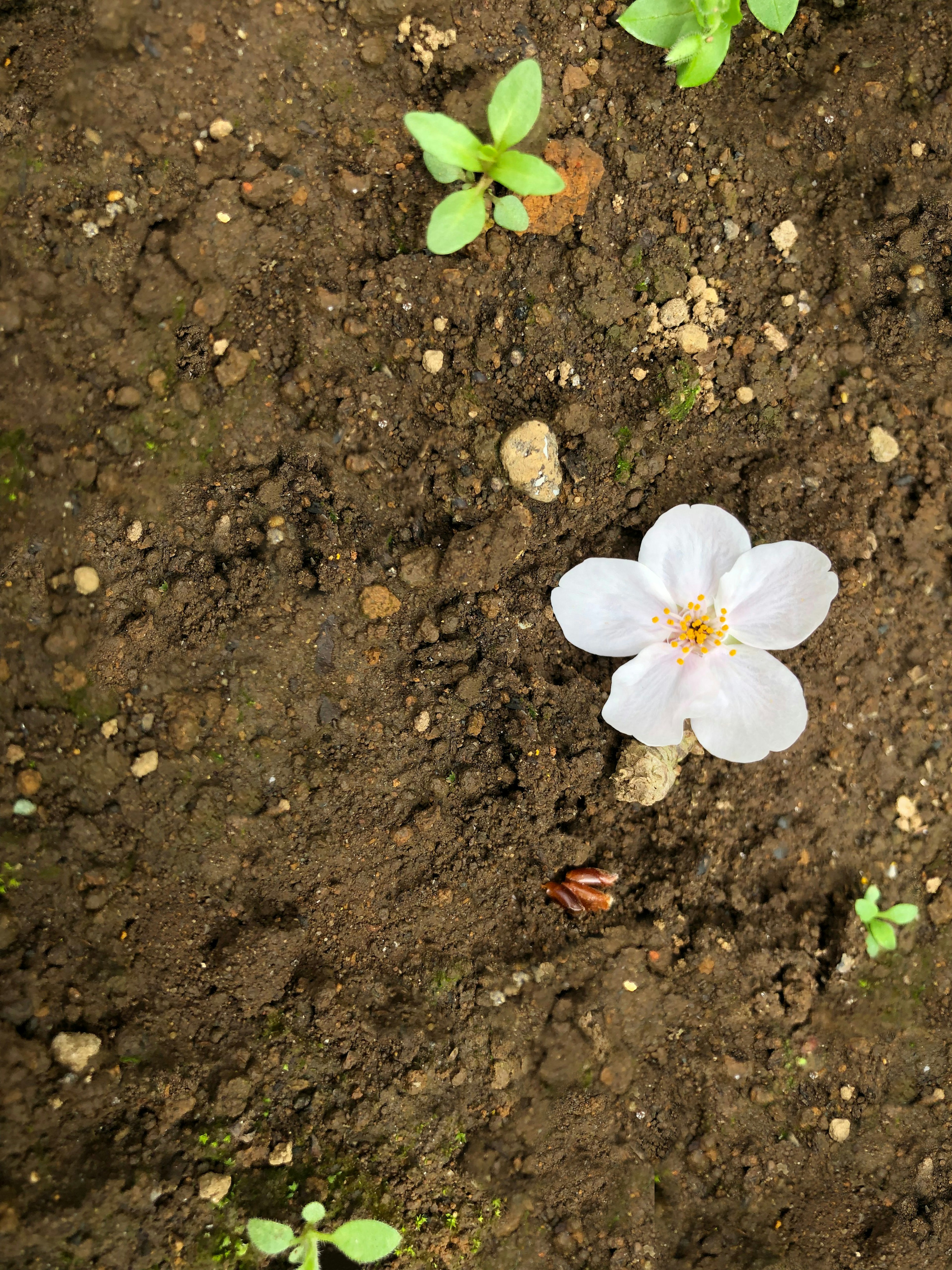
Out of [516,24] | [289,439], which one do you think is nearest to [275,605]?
[289,439]

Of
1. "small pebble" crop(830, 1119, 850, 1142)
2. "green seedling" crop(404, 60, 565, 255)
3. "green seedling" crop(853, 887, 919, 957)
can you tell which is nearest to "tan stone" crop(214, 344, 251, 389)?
"green seedling" crop(404, 60, 565, 255)

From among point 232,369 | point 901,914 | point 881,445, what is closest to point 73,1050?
point 232,369

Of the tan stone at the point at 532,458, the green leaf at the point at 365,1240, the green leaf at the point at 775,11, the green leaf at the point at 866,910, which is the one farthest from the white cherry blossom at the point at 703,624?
the green leaf at the point at 365,1240

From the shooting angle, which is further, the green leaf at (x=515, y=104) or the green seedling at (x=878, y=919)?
the green seedling at (x=878, y=919)

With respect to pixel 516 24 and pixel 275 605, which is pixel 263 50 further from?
pixel 275 605

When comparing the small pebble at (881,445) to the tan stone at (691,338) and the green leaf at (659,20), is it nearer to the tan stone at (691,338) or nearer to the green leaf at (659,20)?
the tan stone at (691,338)

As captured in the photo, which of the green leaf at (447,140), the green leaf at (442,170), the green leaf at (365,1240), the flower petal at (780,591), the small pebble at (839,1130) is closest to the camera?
the green leaf at (447,140)

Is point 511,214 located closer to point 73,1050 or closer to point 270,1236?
point 73,1050

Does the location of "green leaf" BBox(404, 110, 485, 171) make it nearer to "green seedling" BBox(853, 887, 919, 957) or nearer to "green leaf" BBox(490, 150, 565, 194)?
"green leaf" BBox(490, 150, 565, 194)
